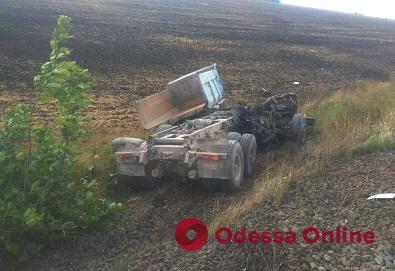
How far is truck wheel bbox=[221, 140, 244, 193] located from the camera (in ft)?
25.1

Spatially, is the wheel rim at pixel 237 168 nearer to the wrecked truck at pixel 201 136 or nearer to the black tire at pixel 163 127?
the wrecked truck at pixel 201 136

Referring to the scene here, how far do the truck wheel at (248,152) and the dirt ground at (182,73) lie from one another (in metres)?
1.18

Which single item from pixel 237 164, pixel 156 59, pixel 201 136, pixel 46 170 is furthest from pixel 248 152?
pixel 156 59

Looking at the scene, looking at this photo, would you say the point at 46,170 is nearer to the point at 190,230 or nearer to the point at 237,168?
the point at 190,230

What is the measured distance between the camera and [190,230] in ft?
20.5

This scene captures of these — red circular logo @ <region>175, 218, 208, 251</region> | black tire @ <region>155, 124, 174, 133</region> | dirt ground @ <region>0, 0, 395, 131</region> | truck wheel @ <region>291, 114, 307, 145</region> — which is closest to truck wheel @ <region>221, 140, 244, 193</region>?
red circular logo @ <region>175, 218, 208, 251</region>

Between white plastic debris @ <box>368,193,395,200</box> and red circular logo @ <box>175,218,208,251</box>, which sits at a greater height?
white plastic debris @ <box>368,193,395,200</box>

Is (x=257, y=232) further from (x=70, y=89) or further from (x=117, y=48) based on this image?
(x=117, y=48)

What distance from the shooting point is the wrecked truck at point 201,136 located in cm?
753

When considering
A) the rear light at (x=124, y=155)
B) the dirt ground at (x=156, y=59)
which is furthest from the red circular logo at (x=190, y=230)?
the dirt ground at (x=156, y=59)

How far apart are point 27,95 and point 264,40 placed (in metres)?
25.0

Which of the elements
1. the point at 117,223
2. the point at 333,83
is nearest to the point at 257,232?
the point at 117,223

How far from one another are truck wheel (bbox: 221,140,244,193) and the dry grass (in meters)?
0.31

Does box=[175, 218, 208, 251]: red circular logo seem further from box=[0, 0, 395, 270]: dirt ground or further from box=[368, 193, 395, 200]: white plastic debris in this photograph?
box=[368, 193, 395, 200]: white plastic debris
